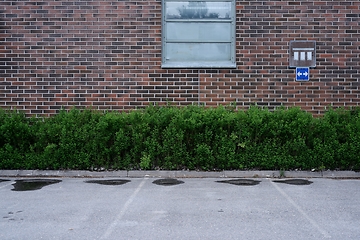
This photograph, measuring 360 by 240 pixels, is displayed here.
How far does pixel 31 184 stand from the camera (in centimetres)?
860

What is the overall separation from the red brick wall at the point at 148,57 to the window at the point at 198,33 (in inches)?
9.8

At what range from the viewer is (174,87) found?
423 inches

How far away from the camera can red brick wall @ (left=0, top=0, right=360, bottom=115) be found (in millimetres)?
10703

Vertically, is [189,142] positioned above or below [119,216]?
above

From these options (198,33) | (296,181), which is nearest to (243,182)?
(296,181)

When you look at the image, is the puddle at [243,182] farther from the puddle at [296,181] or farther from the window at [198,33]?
the window at [198,33]

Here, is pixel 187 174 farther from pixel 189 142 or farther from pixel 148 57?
pixel 148 57

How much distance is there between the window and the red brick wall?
0.82 feet

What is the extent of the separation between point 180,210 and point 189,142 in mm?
3496

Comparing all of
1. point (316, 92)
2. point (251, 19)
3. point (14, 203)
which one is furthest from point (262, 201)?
point (251, 19)

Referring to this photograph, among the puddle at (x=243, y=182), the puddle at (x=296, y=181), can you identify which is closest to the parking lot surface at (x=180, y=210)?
the puddle at (x=243, y=182)

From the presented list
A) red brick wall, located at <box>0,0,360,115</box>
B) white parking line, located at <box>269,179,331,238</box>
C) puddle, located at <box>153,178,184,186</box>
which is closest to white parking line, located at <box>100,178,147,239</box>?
puddle, located at <box>153,178,184,186</box>

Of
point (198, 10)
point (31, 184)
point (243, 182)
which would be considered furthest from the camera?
point (198, 10)

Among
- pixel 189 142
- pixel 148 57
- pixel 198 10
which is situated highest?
pixel 198 10
